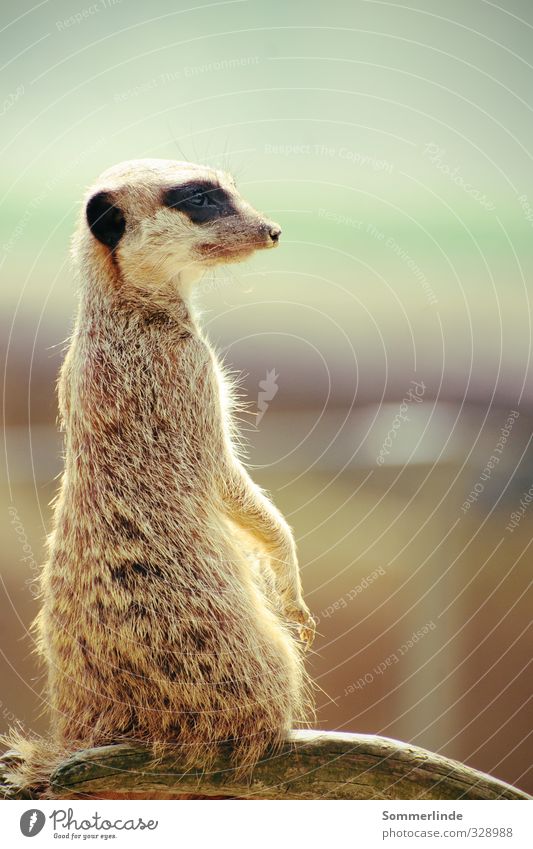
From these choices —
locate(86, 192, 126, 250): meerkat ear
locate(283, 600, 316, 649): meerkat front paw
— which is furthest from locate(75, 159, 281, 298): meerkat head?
locate(283, 600, 316, 649): meerkat front paw

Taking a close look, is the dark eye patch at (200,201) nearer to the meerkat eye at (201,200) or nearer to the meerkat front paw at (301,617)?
the meerkat eye at (201,200)

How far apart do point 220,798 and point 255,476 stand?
0.51 m

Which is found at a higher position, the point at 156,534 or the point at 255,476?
the point at 255,476

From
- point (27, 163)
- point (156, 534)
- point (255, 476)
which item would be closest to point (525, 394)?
point (255, 476)

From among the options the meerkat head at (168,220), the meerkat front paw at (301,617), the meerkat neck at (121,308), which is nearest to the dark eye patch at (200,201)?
the meerkat head at (168,220)

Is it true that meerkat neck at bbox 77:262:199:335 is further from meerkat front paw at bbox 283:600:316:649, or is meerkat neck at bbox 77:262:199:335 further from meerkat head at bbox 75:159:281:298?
meerkat front paw at bbox 283:600:316:649

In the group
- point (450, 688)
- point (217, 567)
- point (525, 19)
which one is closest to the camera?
point (217, 567)


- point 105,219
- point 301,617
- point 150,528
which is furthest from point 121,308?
point 301,617

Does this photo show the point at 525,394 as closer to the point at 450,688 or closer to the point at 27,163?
the point at 450,688

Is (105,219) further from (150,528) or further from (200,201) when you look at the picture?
(150,528)

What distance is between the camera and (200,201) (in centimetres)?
110

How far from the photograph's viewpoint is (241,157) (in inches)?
50.0

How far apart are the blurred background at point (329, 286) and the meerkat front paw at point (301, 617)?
309mm

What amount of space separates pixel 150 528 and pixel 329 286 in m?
0.51
